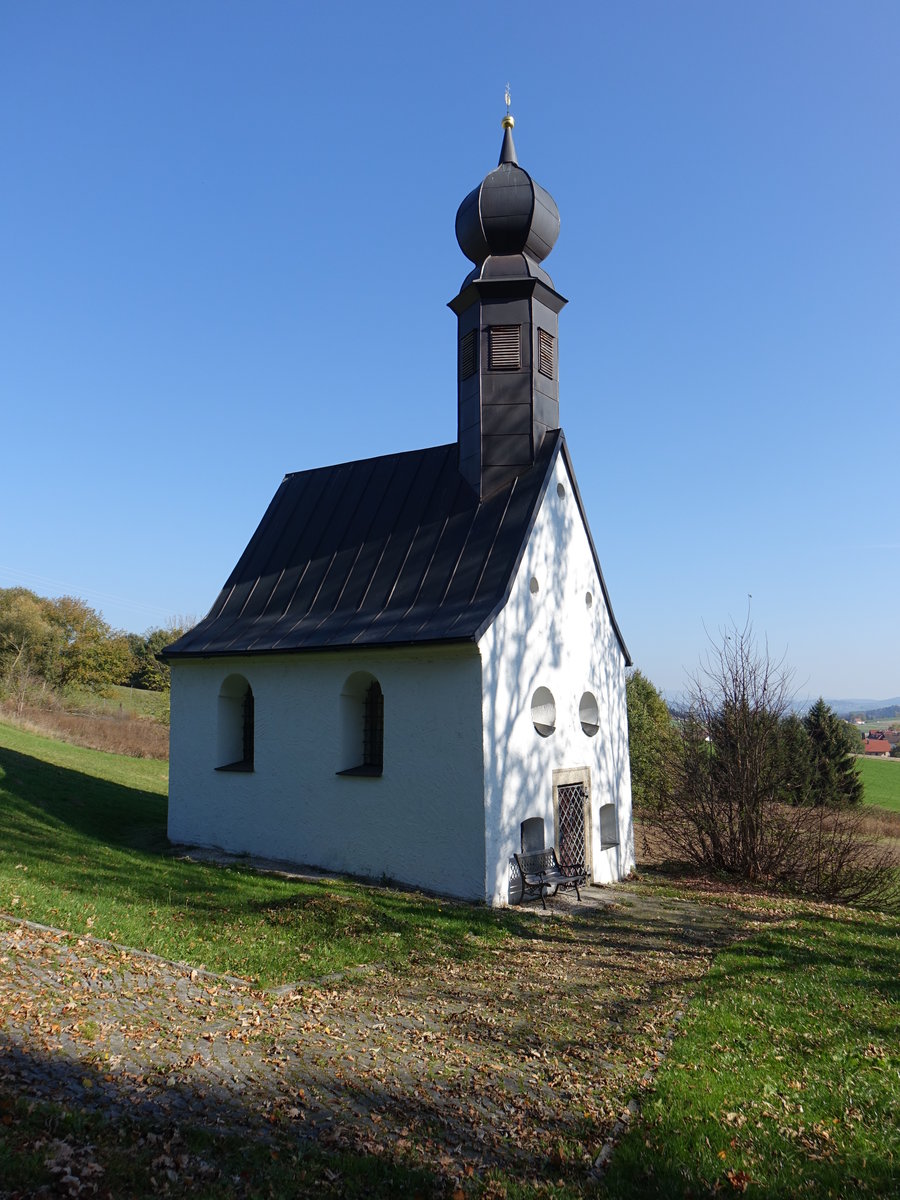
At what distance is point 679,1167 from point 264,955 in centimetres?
518

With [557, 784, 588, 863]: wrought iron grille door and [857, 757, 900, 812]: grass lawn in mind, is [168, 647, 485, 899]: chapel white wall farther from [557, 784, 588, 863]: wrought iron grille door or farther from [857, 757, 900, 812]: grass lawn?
[857, 757, 900, 812]: grass lawn

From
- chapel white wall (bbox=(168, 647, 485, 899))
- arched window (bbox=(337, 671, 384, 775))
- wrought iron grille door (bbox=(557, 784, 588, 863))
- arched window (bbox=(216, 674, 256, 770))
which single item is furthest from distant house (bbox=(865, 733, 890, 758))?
chapel white wall (bbox=(168, 647, 485, 899))

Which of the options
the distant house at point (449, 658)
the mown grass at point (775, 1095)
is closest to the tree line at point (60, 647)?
the distant house at point (449, 658)

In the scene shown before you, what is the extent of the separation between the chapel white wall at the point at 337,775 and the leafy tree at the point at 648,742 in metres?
7.51

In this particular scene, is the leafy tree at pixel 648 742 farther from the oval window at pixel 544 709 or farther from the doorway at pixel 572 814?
the oval window at pixel 544 709

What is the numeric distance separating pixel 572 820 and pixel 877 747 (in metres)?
85.5

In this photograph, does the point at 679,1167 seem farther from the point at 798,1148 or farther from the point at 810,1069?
the point at 810,1069

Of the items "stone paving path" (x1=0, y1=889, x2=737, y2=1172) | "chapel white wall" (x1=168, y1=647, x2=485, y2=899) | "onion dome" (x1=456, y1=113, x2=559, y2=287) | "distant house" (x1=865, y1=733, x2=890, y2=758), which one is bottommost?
"distant house" (x1=865, y1=733, x2=890, y2=758)

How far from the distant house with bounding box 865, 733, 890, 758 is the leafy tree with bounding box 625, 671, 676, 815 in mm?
54078

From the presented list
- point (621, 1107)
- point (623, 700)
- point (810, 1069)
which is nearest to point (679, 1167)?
point (621, 1107)

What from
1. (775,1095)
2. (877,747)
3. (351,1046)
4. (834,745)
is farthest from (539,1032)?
(877,747)

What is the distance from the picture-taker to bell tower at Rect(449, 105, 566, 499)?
52.5ft

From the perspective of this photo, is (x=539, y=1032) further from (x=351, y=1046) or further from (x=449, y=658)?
(x=449, y=658)

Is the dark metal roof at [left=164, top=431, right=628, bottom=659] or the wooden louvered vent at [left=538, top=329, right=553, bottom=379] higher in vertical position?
the wooden louvered vent at [left=538, top=329, right=553, bottom=379]
